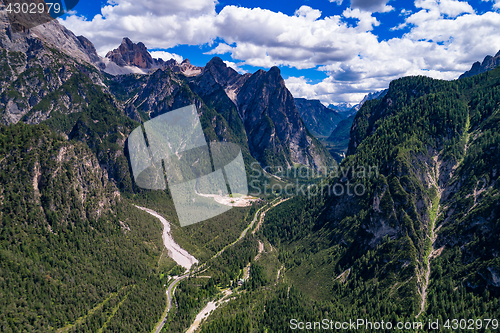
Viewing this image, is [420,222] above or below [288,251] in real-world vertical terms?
above

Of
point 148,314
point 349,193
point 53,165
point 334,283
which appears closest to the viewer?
point 148,314

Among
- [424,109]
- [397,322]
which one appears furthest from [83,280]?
[424,109]

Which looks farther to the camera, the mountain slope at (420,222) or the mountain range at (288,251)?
the mountain slope at (420,222)

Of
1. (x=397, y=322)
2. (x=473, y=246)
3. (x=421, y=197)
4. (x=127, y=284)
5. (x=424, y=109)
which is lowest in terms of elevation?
(x=397, y=322)

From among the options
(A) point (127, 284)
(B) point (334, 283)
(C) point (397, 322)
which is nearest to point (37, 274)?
(A) point (127, 284)

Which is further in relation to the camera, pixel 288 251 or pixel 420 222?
pixel 288 251

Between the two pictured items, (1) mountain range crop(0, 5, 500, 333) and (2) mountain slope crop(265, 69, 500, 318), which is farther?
(2) mountain slope crop(265, 69, 500, 318)

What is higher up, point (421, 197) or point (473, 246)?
point (421, 197)

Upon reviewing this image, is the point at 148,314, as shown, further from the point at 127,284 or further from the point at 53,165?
the point at 53,165

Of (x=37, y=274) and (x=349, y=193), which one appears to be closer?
(x=37, y=274)

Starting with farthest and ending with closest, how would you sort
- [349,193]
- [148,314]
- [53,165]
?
[349,193]
[53,165]
[148,314]
